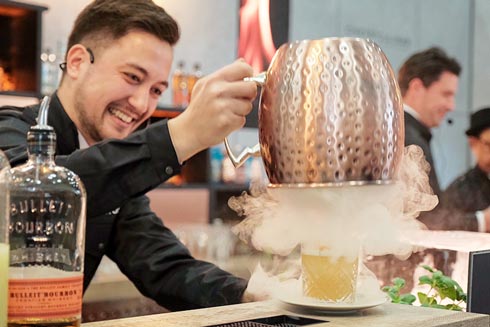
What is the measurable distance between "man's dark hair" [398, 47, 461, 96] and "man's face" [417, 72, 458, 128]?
3cm

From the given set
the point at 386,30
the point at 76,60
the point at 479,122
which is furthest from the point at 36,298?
the point at 386,30

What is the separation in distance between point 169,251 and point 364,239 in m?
0.93

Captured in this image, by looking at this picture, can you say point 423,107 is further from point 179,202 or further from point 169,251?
point 169,251

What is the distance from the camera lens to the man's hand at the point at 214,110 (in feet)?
3.81

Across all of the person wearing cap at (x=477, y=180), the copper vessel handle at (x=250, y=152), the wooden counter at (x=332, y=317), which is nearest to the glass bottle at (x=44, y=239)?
the wooden counter at (x=332, y=317)

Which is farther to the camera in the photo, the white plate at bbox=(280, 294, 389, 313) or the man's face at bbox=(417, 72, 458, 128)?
the man's face at bbox=(417, 72, 458, 128)

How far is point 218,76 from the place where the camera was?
1176 mm

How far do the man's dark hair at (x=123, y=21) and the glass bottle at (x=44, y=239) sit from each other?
1.12 metres

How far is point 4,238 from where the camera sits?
2.93 ft

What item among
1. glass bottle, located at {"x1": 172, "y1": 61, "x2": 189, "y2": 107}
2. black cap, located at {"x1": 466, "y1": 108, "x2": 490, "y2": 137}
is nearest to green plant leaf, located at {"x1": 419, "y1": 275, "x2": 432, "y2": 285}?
black cap, located at {"x1": 466, "y1": 108, "x2": 490, "y2": 137}

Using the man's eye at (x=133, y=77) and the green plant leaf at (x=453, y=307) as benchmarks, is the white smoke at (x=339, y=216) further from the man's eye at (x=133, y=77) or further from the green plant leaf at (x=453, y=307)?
the man's eye at (x=133, y=77)

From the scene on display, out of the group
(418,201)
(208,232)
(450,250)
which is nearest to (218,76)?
(418,201)

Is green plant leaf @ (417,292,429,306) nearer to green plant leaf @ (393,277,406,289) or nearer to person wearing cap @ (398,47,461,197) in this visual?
green plant leaf @ (393,277,406,289)

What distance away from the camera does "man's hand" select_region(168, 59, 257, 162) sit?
1.16 m
